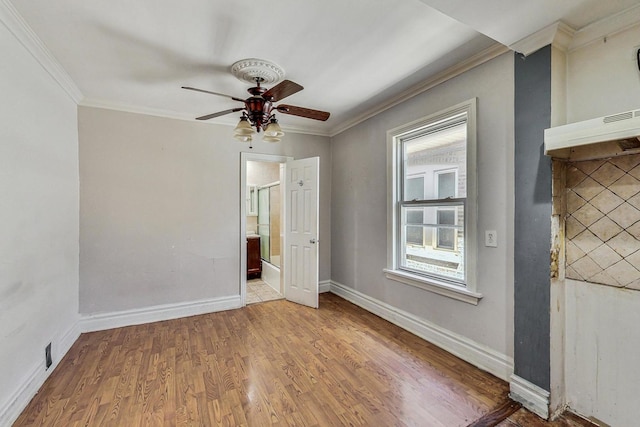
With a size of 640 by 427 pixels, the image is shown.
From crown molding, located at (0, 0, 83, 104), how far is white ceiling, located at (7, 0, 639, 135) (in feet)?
0.12

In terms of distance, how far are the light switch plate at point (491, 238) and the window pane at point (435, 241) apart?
295 mm

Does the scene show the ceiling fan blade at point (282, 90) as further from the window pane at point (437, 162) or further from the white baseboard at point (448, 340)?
the white baseboard at point (448, 340)

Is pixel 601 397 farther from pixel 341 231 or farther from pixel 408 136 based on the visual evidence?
pixel 341 231

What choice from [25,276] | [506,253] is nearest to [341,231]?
[506,253]

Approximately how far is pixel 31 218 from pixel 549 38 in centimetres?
357

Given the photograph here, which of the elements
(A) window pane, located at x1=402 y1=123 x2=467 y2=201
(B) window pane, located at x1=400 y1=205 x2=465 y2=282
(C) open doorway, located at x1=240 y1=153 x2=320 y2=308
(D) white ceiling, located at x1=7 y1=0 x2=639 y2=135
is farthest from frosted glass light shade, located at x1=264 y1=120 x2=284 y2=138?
(B) window pane, located at x1=400 y1=205 x2=465 y2=282

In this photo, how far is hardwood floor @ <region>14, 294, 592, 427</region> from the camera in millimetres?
1736

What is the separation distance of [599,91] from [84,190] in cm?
438

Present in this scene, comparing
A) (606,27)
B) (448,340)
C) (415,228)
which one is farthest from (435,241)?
(606,27)

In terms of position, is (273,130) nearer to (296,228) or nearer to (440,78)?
(440,78)

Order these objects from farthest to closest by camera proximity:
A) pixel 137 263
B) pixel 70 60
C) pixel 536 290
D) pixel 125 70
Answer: pixel 137 263 → pixel 125 70 → pixel 70 60 → pixel 536 290

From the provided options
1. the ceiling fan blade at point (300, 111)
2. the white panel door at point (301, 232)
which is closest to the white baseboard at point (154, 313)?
the white panel door at point (301, 232)

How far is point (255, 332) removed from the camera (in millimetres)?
2938

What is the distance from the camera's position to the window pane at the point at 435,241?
2535mm
